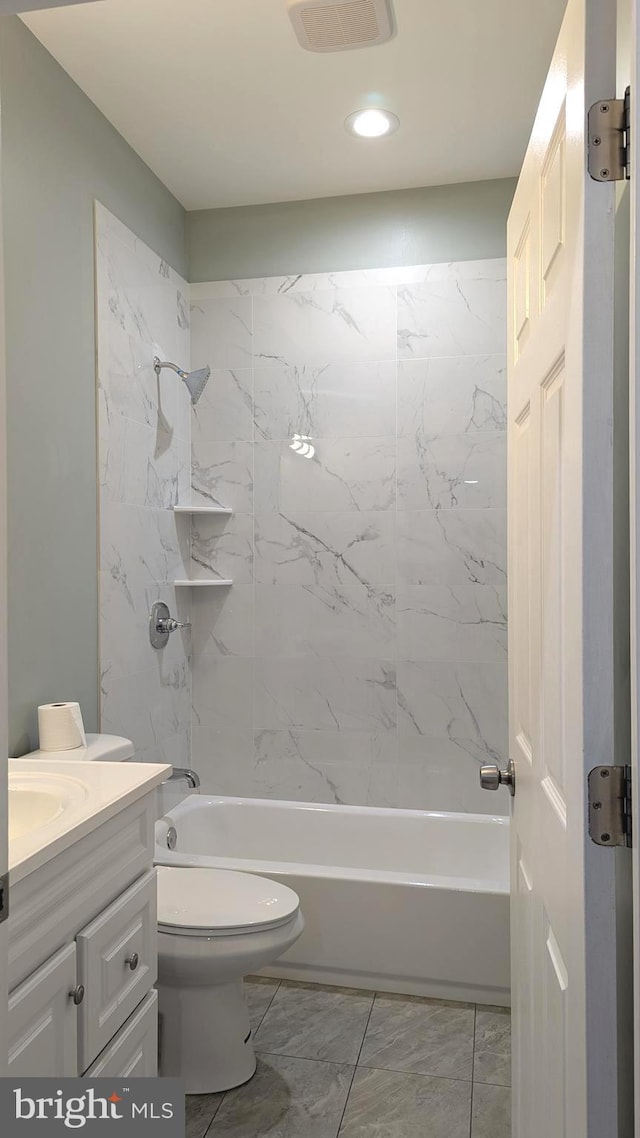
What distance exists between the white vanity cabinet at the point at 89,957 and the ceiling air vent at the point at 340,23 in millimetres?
1901

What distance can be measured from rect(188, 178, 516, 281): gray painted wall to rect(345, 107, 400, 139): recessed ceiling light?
1.36ft

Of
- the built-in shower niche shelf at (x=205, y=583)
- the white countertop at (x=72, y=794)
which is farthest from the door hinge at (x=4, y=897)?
the built-in shower niche shelf at (x=205, y=583)

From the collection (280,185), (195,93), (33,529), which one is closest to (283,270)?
(280,185)

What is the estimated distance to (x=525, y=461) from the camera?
1.35 m

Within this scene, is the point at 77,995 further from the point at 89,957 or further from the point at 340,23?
the point at 340,23

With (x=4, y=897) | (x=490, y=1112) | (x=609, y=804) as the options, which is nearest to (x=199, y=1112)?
(x=490, y=1112)

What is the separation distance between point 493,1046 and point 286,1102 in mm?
609

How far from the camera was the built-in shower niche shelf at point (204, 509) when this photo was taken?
9.78ft

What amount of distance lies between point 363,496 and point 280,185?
122cm

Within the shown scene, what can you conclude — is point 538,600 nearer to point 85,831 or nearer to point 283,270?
point 85,831

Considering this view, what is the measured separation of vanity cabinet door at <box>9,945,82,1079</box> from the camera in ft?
3.47

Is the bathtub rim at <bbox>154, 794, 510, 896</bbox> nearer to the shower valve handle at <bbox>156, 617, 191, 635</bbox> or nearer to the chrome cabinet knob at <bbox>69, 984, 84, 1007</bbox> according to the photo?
the shower valve handle at <bbox>156, 617, 191, 635</bbox>

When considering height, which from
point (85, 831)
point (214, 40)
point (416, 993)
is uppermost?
point (214, 40)

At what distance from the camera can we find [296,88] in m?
2.31
